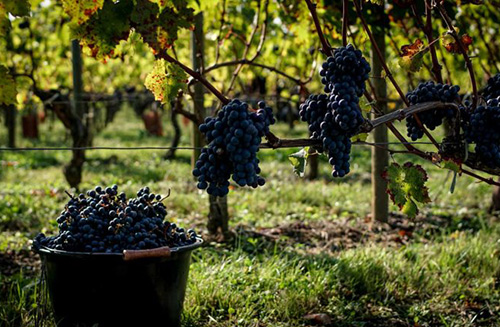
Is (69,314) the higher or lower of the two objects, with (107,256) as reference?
lower

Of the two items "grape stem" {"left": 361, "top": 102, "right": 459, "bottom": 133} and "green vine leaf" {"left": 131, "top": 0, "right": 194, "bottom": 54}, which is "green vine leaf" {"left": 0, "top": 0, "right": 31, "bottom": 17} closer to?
"green vine leaf" {"left": 131, "top": 0, "right": 194, "bottom": 54}

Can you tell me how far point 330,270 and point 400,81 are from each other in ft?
43.4

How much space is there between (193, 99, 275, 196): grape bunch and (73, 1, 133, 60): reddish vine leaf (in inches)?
24.2

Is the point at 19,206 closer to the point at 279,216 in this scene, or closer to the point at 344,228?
the point at 279,216

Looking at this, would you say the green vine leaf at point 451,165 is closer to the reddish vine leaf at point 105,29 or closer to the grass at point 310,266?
the grass at point 310,266

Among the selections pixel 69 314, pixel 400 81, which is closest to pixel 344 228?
pixel 69 314

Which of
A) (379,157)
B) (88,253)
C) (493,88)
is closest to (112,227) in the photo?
(88,253)

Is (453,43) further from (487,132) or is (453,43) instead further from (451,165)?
(451,165)

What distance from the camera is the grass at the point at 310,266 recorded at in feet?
10.1

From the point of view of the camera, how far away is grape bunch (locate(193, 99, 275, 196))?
62.7 inches

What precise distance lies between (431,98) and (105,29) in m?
1.20

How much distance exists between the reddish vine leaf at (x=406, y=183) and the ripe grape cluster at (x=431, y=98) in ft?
0.41

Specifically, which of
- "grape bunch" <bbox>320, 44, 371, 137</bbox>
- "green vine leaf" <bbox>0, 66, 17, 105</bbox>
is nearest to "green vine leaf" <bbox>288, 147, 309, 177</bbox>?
"grape bunch" <bbox>320, 44, 371, 137</bbox>

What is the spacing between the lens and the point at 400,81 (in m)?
16.0
